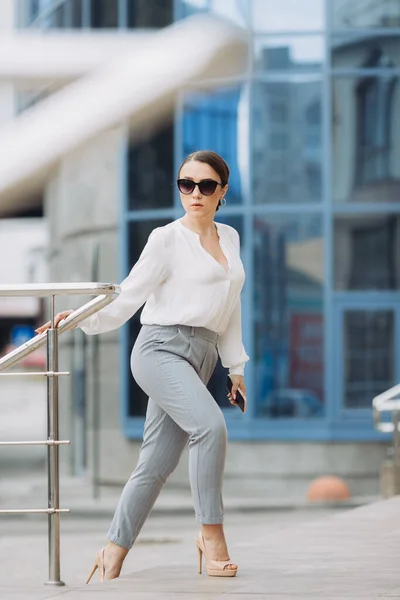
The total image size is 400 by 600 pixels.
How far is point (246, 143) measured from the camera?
19.6 metres

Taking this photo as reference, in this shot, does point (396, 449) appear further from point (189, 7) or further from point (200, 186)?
point (189, 7)

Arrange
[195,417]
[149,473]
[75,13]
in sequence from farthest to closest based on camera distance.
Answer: [75,13] → [149,473] → [195,417]

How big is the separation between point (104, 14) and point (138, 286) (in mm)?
16262

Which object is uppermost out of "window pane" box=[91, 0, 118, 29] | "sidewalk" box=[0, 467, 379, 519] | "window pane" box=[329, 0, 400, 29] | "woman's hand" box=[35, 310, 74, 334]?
"window pane" box=[91, 0, 118, 29]

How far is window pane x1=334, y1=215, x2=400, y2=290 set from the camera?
63.7ft

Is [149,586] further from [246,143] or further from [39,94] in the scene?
[39,94]

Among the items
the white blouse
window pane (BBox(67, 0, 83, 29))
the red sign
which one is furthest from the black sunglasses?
window pane (BBox(67, 0, 83, 29))

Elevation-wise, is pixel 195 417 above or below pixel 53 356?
below

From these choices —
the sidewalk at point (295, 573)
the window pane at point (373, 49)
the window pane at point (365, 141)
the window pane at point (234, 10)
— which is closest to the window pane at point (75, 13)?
the window pane at point (234, 10)

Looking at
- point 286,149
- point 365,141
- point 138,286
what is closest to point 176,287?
point 138,286

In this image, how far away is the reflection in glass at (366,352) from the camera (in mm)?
19438

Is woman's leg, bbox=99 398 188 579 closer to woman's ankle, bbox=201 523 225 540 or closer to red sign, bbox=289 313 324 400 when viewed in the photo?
woman's ankle, bbox=201 523 225 540

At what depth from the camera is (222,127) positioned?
19750mm

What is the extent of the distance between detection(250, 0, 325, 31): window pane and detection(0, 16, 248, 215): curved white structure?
1.13 feet
